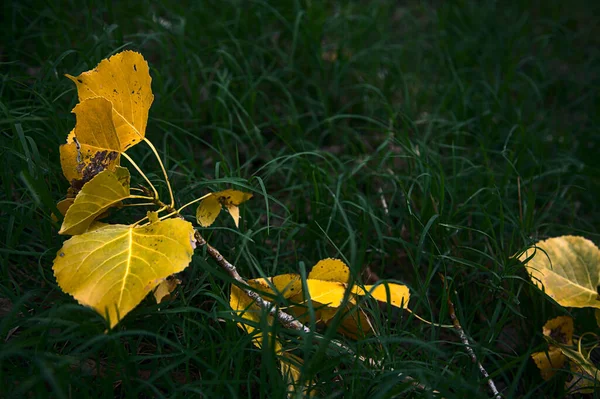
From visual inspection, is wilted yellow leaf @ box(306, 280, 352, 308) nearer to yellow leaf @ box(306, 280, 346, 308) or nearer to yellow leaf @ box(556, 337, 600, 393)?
yellow leaf @ box(306, 280, 346, 308)

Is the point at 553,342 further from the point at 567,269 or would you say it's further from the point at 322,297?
the point at 322,297

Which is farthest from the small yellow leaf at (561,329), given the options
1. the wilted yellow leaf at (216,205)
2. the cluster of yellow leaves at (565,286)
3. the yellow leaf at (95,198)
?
the yellow leaf at (95,198)

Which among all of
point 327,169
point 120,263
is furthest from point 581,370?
point 120,263

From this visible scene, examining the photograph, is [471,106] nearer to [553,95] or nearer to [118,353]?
[553,95]

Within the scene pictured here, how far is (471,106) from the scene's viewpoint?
7.66 feet

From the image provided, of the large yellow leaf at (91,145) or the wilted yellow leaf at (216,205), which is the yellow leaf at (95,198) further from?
the wilted yellow leaf at (216,205)

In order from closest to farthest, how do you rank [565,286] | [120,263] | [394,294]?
[120,263] < [394,294] < [565,286]

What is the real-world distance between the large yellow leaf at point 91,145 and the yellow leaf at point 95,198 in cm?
6

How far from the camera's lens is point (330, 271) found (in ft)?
4.48

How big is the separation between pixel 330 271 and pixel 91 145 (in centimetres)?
61

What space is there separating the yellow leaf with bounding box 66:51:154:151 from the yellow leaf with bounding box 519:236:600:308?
3.38ft

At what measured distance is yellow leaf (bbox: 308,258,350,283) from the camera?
1.35m

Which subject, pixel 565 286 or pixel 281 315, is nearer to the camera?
pixel 281 315

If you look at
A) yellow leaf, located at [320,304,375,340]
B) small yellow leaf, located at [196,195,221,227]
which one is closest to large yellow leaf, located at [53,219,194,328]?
A: small yellow leaf, located at [196,195,221,227]
